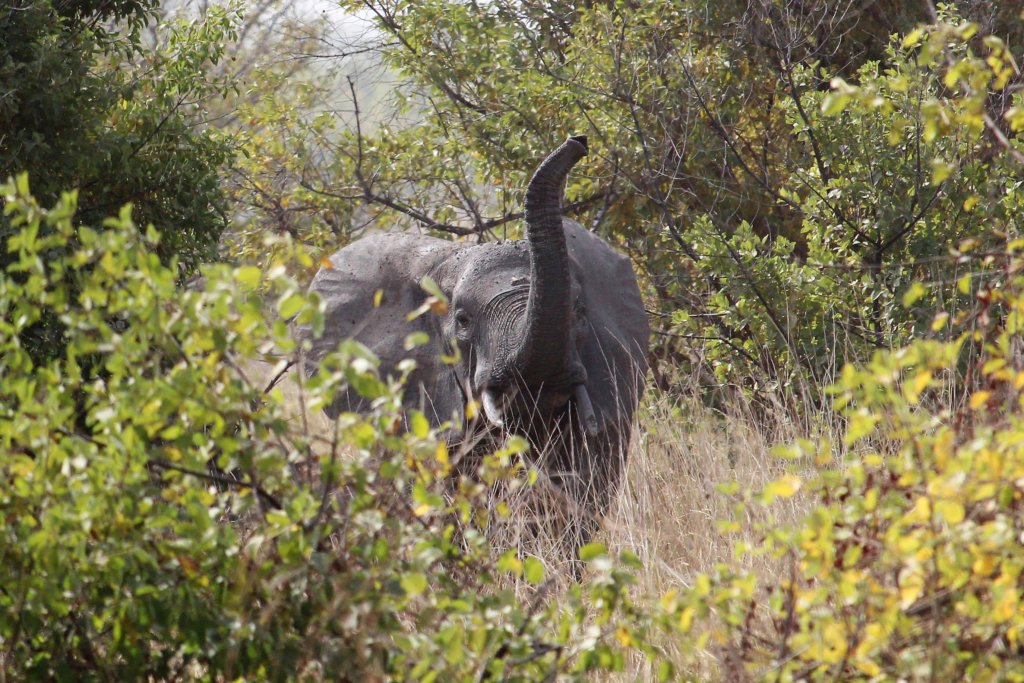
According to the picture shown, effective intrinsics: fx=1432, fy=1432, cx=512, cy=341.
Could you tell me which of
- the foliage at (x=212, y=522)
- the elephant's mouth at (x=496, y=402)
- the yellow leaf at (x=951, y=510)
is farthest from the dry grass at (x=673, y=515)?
the yellow leaf at (x=951, y=510)

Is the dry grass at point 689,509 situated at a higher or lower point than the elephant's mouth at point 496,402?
lower

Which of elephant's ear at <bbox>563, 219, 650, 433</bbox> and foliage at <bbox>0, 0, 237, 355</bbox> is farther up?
foliage at <bbox>0, 0, 237, 355</bbox>

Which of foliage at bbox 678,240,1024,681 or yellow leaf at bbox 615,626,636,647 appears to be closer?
foliage at bbox 678,240,1024,681

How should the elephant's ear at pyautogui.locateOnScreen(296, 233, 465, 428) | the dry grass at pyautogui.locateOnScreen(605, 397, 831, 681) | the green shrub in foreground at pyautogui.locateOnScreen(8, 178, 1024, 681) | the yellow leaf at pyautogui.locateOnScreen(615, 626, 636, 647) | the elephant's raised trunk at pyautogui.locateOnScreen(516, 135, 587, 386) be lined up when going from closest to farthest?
the green shrub in foreground at pyautogui.locateOnScreen(8, 178, 1024, 681) < the yellow leaf at pyautogui.locateOnScreen(615, 626, 636, 647) < the dry grass at pyautogui.locateOnScreen(605, 397, 831, 681) < the elephant's raised trunk at pyautogui.locateOnScreen(516, 135, 587, 386) < the elephant's ear at pyautogui.locateOnScreen(296, 233, 465, 428)

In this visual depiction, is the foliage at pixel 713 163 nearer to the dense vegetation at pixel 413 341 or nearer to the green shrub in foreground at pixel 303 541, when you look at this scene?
the dense vegetation at pixel 413 341

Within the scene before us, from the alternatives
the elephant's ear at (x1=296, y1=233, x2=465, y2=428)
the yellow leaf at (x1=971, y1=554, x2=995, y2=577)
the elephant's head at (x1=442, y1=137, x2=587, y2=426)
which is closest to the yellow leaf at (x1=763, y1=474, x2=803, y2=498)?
the yellow leaf at (x1=971, y1=554, x2=995, y2=577)

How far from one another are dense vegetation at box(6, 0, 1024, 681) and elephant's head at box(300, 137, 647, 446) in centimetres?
44

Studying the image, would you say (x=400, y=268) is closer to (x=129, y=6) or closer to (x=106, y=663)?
(x=129, y=6)

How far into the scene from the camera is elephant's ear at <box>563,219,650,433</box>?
594cm

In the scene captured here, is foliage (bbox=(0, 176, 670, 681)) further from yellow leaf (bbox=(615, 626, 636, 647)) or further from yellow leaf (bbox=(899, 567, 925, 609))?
yellow leaf (bbox=(899, 567, 925, 609))

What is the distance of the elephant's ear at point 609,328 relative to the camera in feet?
19.5

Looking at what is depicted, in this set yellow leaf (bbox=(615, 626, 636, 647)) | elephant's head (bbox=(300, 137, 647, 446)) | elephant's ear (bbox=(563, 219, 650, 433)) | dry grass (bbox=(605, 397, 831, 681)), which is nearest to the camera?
yellow leaf (bbox=(615, 626, 636, 647))

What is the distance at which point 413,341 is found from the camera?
105 inches

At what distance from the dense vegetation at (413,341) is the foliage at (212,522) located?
1cm
